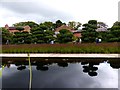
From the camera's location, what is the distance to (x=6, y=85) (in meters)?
10.6

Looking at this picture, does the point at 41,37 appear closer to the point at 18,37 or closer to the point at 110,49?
the point at 18,37

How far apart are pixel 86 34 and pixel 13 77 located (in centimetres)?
1697

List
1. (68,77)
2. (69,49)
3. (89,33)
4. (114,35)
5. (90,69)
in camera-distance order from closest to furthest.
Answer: (68,77), (90,69), (69,49), (114,35), (89,33)

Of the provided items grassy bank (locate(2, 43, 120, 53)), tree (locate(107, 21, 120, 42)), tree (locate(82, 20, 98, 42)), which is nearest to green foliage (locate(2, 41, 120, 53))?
grassy bank (locate(2, 43, 120, 53))

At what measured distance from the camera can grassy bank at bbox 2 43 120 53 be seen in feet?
73.1

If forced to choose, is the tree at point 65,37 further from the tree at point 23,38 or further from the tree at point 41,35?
the tree at point 23,38

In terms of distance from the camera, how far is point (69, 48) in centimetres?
2331

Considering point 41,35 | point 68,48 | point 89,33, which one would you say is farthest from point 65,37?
point 68,48

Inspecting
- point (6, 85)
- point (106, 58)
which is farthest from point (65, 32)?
point (6, 85)

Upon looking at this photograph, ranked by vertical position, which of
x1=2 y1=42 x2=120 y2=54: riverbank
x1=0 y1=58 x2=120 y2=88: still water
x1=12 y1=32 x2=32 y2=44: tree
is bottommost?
x1=0 y1=58 x2=120 y2=88: still water

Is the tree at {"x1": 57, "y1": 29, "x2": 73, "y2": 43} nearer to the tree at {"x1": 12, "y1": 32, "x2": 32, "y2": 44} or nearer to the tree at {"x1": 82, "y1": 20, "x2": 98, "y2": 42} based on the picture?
the tree at {"x1": 82, "y1": 20, "x2": 98, "y2": 42}

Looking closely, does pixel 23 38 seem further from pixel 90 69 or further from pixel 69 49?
pixel 90 69

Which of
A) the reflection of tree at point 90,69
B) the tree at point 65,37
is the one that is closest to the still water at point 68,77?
the reflection of tree at point 90,69

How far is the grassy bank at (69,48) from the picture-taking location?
73.1 feet
